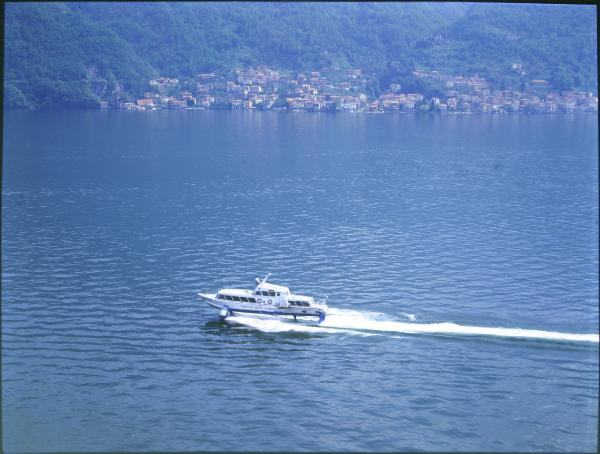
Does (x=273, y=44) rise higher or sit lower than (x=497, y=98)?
higher

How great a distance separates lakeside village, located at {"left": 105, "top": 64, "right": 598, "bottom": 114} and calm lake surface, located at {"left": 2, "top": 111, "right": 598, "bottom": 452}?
29.0 m

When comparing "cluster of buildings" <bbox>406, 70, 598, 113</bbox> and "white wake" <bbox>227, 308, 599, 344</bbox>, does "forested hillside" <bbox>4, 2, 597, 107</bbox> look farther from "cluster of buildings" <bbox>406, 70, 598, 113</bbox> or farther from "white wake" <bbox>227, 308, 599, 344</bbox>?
"white wake" <bbox>227, 308, 599, 344</bbox>

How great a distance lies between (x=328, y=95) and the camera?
7219cm

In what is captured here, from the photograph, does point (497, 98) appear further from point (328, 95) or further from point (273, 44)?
point (273, 44)

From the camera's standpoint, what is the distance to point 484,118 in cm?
7206

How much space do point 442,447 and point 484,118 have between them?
6455cm

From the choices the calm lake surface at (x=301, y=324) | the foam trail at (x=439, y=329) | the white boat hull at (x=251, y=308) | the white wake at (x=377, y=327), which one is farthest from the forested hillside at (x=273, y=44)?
the foam trail at (x=439, y=329)

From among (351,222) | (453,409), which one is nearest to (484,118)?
(351,222)

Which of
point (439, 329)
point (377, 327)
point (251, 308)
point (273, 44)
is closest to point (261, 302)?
point (251, 308)

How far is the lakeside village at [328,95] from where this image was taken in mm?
70375

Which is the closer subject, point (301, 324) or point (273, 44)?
point (301, 324)

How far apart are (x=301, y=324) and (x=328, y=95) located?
187ft

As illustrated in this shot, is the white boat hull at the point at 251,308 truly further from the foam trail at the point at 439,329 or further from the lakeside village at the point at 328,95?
the lakeside village at the point at 328,95

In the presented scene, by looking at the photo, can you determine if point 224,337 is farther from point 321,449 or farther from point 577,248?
point 577,248
